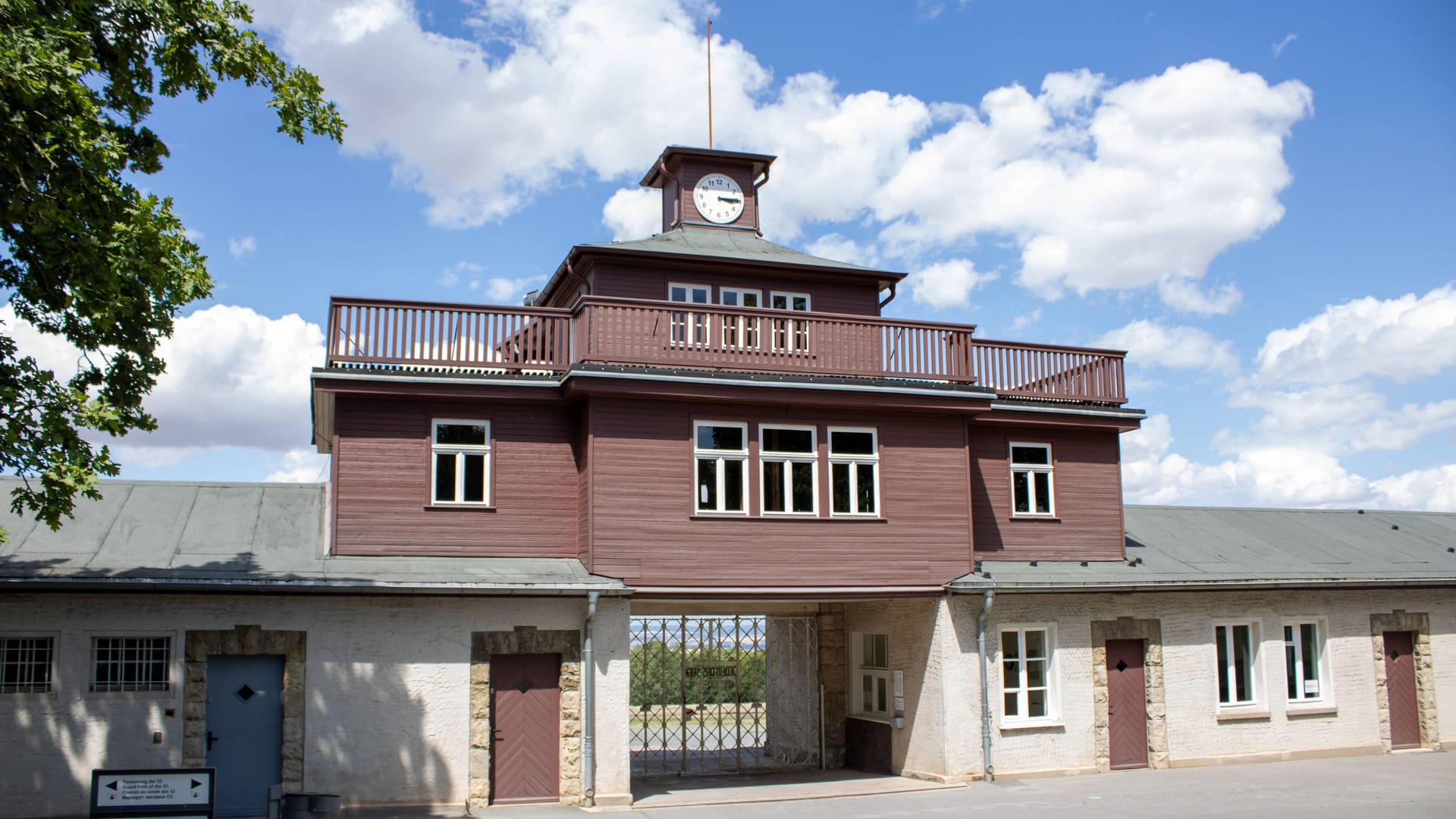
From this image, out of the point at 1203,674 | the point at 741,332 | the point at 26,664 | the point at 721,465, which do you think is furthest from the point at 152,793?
the point at 1203,674

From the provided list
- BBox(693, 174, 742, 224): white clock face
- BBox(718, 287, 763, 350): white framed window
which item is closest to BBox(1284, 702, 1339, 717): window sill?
BBox(718, 287, 763, 350): white framed window

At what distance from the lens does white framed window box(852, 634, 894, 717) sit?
65.7 ft

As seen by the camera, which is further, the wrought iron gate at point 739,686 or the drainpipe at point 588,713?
the wrought iron gate at point 739,686

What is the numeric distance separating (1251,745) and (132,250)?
17977 millimetres

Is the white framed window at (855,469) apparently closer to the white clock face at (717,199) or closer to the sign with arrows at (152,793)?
the white clock face at (717,199)

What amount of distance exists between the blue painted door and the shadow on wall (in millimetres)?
492

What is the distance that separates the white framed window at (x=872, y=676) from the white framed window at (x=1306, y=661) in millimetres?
6832

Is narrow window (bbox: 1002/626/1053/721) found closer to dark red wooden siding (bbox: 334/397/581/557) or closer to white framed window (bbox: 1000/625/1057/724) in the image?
white framed window (bbox: 1000/625/1057/724)

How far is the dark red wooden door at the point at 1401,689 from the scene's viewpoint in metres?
21.5

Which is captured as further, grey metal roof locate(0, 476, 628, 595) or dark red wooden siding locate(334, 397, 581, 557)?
dark red wooden siding locate(334, 397, 581, 557)

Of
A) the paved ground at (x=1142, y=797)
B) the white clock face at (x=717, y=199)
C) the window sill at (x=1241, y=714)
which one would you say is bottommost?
the paved ground at (x=1142, y=797)

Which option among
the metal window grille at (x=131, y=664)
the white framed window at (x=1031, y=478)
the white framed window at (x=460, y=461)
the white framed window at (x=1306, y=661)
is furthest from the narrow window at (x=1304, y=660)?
the metal window grille at (x=131, y=664)

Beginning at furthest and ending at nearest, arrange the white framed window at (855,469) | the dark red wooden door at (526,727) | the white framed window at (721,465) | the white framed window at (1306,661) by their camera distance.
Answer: the white framed window at (1306,661)
the white framed window at (855,469)
the white framed window at (721,465)
the dark red wooden door at (526,727)

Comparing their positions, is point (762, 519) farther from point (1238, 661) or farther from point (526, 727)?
point (1238, 661)
